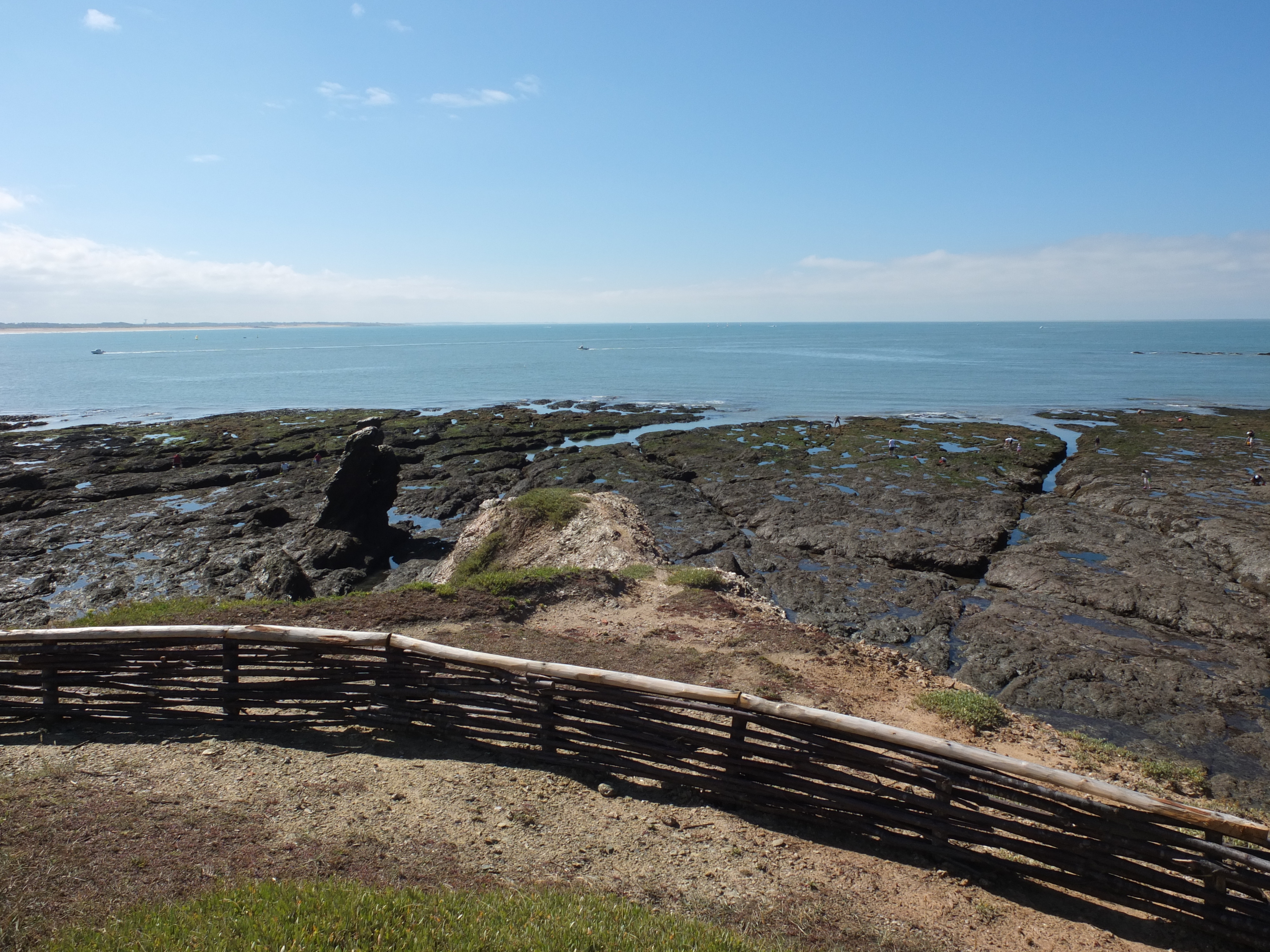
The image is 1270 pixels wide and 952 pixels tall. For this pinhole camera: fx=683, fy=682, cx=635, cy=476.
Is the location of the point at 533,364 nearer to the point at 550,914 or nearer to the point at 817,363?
the point at 817,363

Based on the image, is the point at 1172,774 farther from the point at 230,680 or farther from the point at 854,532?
the point at 854,532

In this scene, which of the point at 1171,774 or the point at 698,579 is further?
the point at 698,579

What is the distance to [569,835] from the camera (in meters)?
6.70

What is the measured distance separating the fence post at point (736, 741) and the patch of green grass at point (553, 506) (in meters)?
13.2

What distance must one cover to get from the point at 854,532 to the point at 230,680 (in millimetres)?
22302

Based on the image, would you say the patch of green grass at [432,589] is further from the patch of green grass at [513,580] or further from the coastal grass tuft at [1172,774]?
the coastal grass tuft at [1172,774]

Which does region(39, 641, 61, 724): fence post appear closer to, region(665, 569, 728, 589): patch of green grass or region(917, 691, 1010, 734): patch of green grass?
region(665, 569, 728, 589): patch of green grass

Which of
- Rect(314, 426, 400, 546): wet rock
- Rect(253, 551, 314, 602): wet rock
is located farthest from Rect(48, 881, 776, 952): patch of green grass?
Rect(314, 426, 400, 546): wet rock

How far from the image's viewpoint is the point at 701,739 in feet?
23.9

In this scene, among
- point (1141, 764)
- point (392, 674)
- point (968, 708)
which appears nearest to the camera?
point (392, 674)

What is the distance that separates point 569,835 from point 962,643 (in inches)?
544

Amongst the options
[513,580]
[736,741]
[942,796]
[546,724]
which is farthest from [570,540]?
[942,796]

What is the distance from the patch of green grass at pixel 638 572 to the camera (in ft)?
55.5

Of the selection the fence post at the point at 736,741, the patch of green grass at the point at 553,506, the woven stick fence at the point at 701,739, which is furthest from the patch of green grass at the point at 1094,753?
the patch of green grass at the point at 553,506
